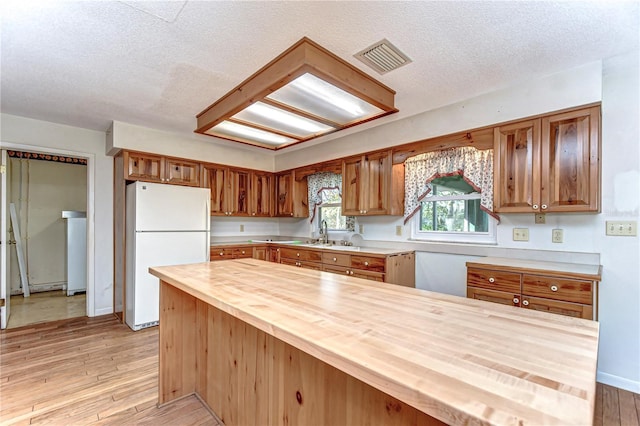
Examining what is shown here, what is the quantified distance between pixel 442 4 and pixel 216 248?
3534 millimetres

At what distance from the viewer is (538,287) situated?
7.06ft

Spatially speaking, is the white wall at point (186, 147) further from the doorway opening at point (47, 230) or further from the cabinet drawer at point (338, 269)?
the cabinet drawer at point (338, 269)

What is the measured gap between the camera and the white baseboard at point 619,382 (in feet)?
6.95

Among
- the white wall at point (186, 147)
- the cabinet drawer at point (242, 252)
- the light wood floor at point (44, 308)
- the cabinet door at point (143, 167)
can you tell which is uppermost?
the white wall at point (186, 147)

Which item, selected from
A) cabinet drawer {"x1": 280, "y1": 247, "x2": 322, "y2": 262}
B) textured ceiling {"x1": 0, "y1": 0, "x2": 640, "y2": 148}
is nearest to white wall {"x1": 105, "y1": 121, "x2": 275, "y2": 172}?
textured ceiling {"x1": 0, "y1": 0, "x2": 640, "y2": 148}

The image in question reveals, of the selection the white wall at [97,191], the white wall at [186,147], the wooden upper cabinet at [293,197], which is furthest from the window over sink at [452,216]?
the white wall at [97,191]

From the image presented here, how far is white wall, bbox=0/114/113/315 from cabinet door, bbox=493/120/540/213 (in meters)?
4.40

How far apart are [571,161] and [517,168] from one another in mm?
342

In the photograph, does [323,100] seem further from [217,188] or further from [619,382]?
[619,382]

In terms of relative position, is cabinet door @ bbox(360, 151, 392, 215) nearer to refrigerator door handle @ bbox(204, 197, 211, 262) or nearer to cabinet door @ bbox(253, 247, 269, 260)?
cabinet door @ bbox(253, 247, 269, 260)

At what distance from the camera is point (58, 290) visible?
16.6ft

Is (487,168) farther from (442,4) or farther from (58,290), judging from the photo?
(58,290)

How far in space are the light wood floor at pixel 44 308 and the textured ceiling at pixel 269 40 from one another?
2.57 metres

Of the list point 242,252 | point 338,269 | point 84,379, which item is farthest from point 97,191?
point 338,269
